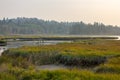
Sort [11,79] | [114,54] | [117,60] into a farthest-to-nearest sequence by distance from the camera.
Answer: [114,54], [117,60], [11,79]

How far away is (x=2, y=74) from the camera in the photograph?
63.2 ft

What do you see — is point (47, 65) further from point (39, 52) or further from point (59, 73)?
point (59, 73)

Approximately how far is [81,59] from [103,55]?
94.9 inches

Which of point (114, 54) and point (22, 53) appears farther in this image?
point (22, 53)

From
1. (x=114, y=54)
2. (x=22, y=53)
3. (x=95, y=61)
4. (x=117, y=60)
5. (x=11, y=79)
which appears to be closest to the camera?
(x=11, y=79)

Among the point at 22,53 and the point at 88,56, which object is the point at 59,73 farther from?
the point at 22,53

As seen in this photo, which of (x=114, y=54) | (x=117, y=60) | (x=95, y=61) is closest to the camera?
(x=117, y=60)

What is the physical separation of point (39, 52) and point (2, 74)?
1472 centimetres

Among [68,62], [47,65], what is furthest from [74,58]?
[47,65]

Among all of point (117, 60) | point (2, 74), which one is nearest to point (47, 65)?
point (117, 60)

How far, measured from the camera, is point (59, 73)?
61.1ft

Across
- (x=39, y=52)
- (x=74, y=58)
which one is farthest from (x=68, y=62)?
(x=39, y=52)

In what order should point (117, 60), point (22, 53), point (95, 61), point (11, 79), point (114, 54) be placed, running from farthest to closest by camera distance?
point (22, 53) → point (114, 54) → point (95, 61) → point (117, 60) → point (11, 79)

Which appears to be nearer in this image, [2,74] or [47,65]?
[2,74]
